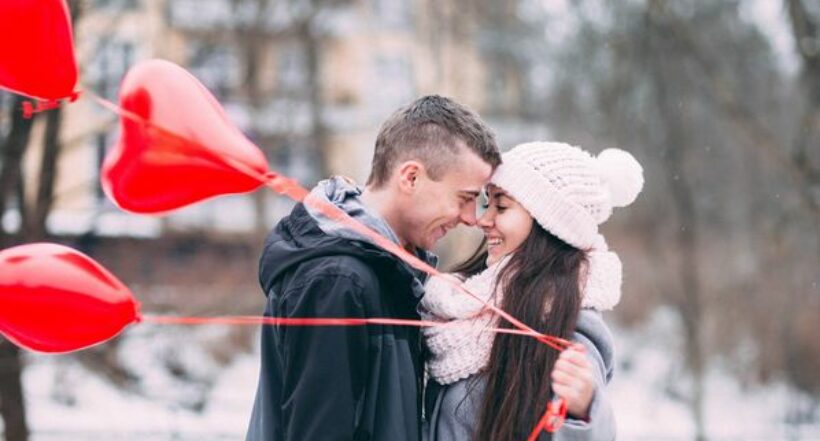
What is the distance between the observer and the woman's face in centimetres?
285

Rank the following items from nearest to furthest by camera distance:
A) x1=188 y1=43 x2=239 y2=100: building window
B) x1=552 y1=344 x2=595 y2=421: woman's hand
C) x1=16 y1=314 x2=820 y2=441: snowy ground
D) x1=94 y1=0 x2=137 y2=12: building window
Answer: x1=552 y1=344 x2=595 y2=421: woman's hand → x1=94 y1=0 x2=137 y2=12: building window → x1=16 y1=314 x2=820 y2=441: snowy ground → x1=188 y1=43 x2=239 y2=100: building window

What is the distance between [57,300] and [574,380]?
3.71 ft

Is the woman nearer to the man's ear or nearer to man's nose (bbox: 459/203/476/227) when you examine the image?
man's nose (bbox: 459/203/476/227)

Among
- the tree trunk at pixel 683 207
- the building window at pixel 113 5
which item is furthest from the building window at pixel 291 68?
the building window at pixel 113 5

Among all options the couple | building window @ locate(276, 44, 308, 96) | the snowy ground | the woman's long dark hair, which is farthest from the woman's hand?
building window @ locate(276, 44, 308, 96)

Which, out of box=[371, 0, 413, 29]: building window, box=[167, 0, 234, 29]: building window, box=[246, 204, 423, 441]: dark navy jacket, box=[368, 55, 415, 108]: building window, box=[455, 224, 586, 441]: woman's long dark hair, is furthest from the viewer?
box=[368, 55, 415, 108]: building window

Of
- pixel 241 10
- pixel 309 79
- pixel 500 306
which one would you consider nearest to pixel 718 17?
pixel 309 79

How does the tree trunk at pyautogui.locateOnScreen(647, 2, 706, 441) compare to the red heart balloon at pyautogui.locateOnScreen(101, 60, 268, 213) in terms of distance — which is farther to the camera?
the tree trunk at pyautogui.locateOnScreen(647, 2, 706, 441)

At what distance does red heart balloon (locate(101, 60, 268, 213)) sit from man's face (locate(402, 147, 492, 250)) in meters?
0.37

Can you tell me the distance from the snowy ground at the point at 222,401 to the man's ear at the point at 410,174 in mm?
4887

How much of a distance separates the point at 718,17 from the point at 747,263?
14.7ft

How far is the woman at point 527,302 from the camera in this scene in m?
2.70

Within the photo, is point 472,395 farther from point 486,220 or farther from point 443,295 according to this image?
point 486,220

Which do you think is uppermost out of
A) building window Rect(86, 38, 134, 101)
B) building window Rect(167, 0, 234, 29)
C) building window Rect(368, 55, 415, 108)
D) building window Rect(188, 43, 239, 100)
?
building window Rect(368, 55, 415, 108)
